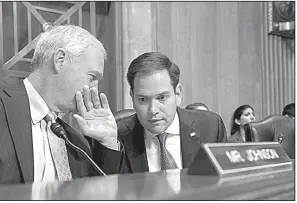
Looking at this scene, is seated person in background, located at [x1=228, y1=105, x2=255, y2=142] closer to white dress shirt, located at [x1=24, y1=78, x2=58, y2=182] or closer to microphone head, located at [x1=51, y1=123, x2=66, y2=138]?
white dress shirt, located at [x1=24, y1=78, x2=58, y2=182]

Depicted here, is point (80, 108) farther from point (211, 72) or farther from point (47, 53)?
point (211, 72)

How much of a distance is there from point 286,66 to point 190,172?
5.87m

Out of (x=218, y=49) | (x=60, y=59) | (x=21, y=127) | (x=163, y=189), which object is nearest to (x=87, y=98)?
(x=60, y=59)

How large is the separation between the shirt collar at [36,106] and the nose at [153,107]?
48 centimetres

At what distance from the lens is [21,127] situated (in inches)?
61.8

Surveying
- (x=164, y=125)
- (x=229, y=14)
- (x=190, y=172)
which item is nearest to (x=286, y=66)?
(x=229, y=14)

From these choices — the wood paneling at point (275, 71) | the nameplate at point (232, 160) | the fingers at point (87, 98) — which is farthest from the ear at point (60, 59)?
the wood paneling at point (275, 71)

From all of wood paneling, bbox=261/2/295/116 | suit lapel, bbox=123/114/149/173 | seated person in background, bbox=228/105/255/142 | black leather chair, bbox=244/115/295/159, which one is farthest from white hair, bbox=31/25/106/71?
wood paneling, bbox=261/2/295/116

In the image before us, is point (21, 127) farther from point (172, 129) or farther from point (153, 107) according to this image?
point (172, 129)

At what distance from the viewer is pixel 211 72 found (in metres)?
5.73

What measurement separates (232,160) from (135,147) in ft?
3.64

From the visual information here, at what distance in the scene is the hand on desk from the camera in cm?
172

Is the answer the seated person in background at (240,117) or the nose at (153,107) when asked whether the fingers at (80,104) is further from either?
the seated person in background at (240,117)

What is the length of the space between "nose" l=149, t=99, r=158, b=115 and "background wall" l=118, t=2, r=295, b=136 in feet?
8.71
